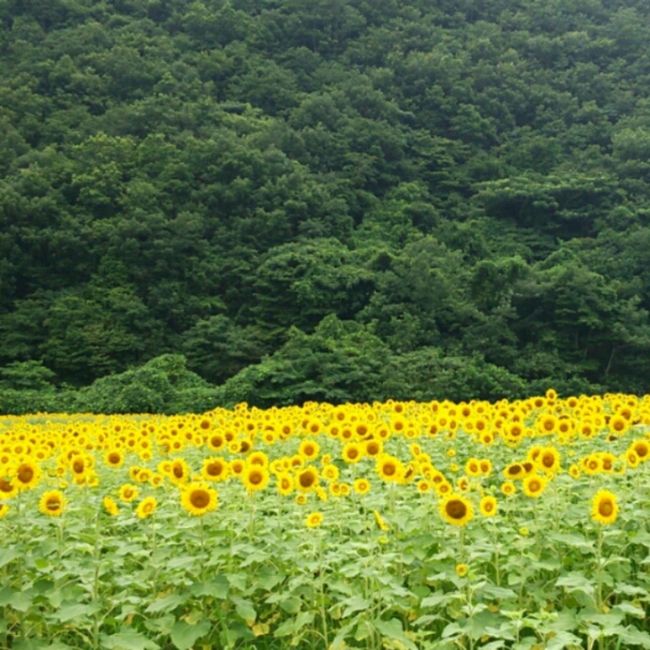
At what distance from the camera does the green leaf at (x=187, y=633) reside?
3170 millimetres

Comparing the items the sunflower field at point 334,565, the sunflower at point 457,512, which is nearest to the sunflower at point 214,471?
the sunflower field at point 334,565

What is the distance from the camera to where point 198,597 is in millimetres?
3459

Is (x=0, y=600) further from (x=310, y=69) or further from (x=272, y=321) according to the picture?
(x=310, y=69)

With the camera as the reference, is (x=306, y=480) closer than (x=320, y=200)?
Yes

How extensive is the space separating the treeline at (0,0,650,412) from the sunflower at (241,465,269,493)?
65.2 feet

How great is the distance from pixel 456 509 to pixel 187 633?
128 centimetres

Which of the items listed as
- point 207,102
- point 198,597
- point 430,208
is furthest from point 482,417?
point 207,102

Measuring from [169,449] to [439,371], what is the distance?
19450 millimetres

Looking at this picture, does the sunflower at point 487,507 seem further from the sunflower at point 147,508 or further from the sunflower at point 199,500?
the sunflower at point 147,508

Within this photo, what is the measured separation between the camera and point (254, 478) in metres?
4.10

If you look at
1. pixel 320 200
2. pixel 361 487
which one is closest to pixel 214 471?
pixel 361 487

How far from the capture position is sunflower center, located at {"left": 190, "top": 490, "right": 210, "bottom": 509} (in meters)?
3.63

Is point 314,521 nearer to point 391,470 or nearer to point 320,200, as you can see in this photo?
point 391,470

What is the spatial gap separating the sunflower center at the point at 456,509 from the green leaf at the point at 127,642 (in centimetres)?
139
